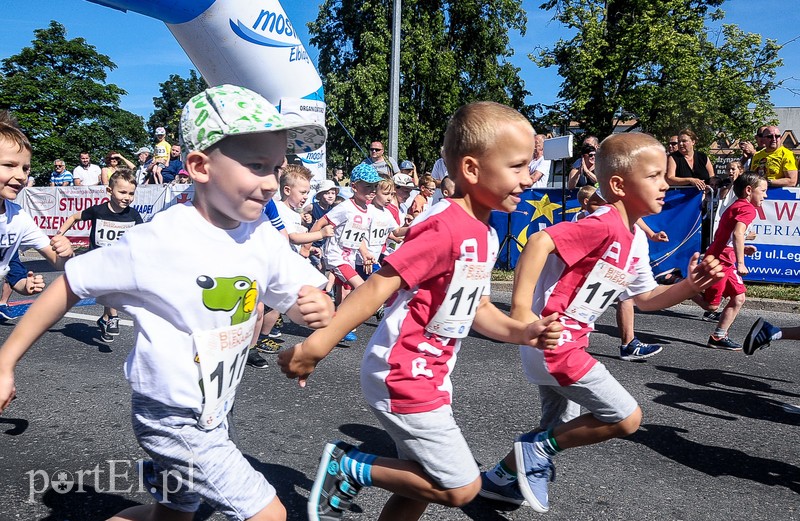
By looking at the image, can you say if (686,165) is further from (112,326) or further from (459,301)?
(459,301)

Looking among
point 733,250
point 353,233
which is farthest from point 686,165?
point 353,233

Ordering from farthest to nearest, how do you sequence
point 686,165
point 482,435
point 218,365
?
point 686,165, point 482,435, point 218,365

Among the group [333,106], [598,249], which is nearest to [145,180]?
[598,249]

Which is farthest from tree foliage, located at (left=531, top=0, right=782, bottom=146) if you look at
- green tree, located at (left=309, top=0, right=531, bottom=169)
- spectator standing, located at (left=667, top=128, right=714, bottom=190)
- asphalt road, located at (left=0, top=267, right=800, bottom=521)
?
asphalt road, located at (left=0, top=267, right=800, bottom=521)

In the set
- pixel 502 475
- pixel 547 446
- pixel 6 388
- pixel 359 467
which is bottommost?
pixel 502 475

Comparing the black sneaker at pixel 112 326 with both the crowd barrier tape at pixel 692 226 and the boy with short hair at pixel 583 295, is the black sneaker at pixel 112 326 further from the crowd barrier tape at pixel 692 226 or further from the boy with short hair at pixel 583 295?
the crowd barrier tape at pixel 692 226

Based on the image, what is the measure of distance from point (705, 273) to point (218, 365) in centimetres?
199

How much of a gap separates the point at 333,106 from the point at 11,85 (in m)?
34.0

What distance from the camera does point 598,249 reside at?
2898 mm

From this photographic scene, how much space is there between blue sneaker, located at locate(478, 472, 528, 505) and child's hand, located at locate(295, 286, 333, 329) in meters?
1.44

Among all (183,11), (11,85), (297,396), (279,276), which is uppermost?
(11,85)

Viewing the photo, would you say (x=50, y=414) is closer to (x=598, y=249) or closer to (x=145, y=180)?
(x=598, y=249)

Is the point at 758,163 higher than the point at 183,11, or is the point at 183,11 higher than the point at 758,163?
the point at 183,11

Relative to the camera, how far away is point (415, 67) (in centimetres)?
3169
